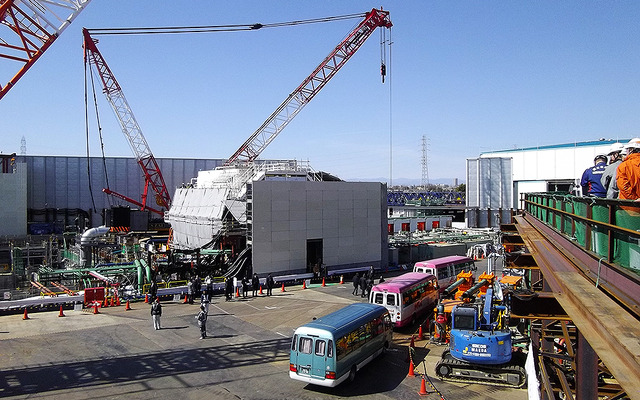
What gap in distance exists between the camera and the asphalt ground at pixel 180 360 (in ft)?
47.2

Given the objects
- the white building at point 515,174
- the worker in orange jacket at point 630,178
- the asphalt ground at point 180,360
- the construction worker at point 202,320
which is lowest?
the asphalt ground at point 180,360

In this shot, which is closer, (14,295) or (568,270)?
(568,270)

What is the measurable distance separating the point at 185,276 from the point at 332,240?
1049cm

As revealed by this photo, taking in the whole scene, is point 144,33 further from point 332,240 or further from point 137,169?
point 137,169

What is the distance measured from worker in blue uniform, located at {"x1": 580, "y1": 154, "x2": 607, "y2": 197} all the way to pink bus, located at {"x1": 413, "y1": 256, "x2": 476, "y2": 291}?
16.7 metres

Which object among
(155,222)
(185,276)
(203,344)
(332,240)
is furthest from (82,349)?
(155,222)

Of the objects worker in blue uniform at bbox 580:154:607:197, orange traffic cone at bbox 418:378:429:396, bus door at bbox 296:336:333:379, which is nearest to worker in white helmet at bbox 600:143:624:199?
worker in blue uniform at bbox 580:154:607:197

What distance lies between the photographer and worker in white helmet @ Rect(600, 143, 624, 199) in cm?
718

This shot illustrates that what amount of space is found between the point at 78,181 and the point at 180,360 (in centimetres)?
6593

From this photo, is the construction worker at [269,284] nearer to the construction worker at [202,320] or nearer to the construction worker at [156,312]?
the construction worker at [156,312]

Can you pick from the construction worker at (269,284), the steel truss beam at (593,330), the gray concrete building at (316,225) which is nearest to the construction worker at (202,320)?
the construction worker at (269,284)

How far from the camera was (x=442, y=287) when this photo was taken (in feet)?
88.0

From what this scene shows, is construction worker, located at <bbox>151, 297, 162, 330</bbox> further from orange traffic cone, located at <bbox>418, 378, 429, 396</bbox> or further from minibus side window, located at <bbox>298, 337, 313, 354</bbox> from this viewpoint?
orange traffic cone, located at <bbox>418, 378, 429, 396</bbox>

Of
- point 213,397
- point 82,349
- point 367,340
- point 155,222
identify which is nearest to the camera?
point 213,397
